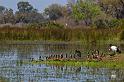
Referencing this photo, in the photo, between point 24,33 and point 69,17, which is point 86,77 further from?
point 69,17

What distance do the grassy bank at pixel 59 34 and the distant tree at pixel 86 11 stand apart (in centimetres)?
3341

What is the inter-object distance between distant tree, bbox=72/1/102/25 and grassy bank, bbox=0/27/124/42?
33.4m

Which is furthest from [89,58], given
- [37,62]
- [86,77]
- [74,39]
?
[74,39]

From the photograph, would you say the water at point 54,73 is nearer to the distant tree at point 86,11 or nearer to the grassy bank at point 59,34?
the grassy bank at point 59,34

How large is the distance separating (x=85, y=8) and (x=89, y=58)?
54.8 m

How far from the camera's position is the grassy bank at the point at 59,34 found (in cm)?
4094

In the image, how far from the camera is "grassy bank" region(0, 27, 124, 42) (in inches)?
1612

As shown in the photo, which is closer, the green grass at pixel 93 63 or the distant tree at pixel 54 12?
the green grass at pixel 93 63

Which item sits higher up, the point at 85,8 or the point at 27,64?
the point at 85,8

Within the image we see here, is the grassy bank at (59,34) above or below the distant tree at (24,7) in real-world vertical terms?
below

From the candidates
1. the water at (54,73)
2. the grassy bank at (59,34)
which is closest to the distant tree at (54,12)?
the grassy bank at (59,34)

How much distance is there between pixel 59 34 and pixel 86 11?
1366 inches

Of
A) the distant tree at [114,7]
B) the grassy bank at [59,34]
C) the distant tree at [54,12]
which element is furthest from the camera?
the distant tree at [54,12]

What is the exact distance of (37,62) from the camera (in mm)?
21469
